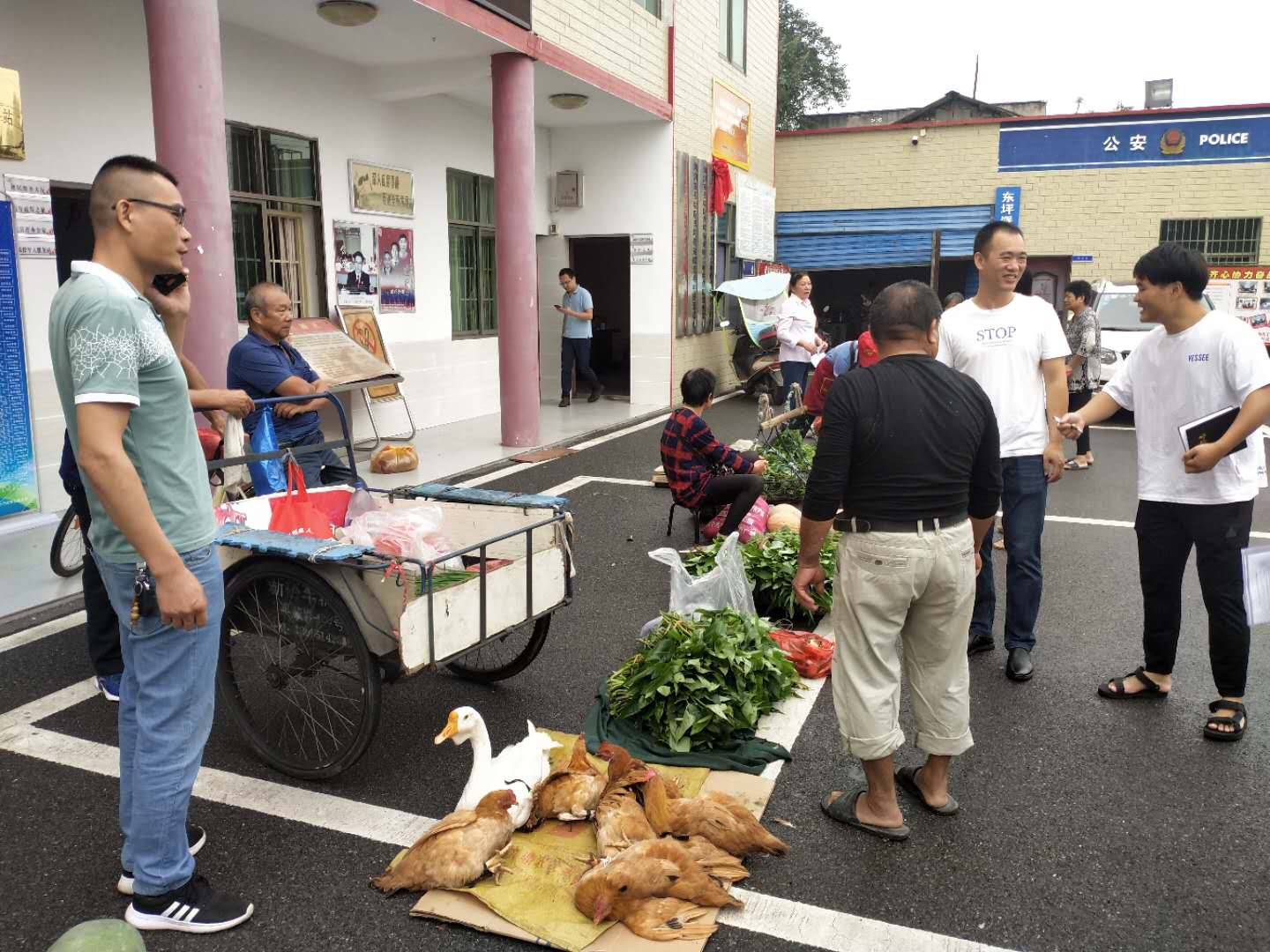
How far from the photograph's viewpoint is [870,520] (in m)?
3.02

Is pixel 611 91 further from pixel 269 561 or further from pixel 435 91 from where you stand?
pixel 269 561

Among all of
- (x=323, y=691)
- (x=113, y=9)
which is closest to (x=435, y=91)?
(x=113, y=9)

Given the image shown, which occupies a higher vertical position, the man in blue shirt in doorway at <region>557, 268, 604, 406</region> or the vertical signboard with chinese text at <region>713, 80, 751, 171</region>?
the vertical signboard with chinese text at <region>713, 80, 751, 171</region>

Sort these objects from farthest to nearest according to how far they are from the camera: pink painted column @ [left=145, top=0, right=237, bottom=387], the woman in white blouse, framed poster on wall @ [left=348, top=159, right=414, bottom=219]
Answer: the woman in white blouse < framed poster on wall @ [left=348, top=159, right=414, bottom=219] < pink painted column @ [left=145, top=0, right=237, bottom=387]

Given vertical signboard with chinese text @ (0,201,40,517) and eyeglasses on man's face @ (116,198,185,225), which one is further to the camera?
vertical signboard with chinese text @ (0,201,40,517)

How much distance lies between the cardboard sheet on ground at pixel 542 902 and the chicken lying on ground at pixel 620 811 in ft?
0.42

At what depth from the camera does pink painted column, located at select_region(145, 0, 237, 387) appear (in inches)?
241

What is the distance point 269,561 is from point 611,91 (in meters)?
10.4

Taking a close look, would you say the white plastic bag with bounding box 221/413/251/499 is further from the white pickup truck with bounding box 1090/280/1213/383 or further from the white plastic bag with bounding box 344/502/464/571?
the white pickup truck with bounding box 1090/280/1213/383

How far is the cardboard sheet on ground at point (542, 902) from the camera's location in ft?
8.64

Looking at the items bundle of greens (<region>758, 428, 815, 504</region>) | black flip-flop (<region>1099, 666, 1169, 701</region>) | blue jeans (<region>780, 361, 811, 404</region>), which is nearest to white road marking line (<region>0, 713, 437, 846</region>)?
black flip-flop (<region>1099, 666, 1169, 701</region>)

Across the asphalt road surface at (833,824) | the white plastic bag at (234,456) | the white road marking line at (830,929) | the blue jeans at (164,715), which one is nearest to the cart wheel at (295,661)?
the asphalt road surface at (833,824)

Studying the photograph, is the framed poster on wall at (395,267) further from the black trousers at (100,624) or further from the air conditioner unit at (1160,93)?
the air conditioner unit at (1160,93)

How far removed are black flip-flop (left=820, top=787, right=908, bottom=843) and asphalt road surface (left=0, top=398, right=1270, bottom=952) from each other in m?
0.04
